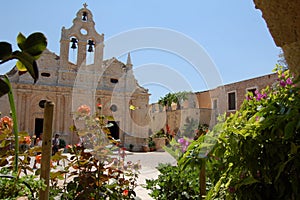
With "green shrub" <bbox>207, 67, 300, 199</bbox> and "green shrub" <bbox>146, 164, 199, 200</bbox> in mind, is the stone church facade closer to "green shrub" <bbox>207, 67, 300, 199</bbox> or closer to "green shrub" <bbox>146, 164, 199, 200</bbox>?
"green shrub" <bbox>146, 164, 199, 200</bbox>

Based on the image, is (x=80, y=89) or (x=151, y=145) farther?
(x=151, y=145)

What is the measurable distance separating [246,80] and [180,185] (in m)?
15.3

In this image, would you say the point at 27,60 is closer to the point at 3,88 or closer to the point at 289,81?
the point at 3,88

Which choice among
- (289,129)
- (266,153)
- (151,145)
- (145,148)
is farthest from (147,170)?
(151,145)

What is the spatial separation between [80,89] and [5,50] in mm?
16514

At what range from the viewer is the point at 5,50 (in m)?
0.55

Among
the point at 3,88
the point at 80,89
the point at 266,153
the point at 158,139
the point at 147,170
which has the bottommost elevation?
the point at 147,170

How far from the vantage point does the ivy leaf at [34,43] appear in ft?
1.98

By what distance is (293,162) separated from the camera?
76 cm

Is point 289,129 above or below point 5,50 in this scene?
below

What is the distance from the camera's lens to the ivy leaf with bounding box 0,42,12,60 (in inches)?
21.4

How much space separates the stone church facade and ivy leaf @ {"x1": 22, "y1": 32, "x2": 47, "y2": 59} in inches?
559

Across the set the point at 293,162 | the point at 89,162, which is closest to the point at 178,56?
the point at 89,162

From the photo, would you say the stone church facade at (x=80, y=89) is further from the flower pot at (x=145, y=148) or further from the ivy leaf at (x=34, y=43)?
the ivy leaf at (x=34, y=43)
